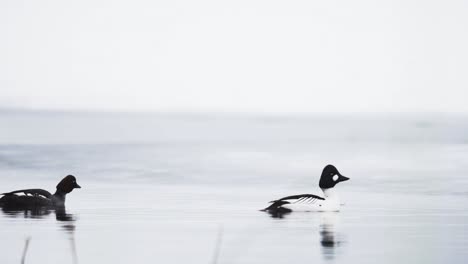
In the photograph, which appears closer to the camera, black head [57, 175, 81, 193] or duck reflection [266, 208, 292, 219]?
duck reflection [266, 208, 292, 219]

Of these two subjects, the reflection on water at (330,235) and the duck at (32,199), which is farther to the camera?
the duck at (32,199)

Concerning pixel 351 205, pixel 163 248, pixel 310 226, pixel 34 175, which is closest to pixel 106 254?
pixel 163 248

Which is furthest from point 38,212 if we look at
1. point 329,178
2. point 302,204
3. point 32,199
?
point 329,178

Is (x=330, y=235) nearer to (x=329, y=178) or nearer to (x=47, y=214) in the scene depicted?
(x=47, y=214)

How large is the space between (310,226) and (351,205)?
3.09 metres

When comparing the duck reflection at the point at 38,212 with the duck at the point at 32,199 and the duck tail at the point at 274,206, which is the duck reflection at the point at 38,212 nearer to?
the duck at the point at 32,199

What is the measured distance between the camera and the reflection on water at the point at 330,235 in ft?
37.7

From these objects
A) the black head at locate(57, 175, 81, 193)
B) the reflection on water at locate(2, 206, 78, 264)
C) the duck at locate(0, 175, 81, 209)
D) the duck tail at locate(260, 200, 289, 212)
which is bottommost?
the reflection on water at locate(2, 206, 78, 264)

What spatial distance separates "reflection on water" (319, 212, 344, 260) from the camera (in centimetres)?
1148

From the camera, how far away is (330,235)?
12875mm

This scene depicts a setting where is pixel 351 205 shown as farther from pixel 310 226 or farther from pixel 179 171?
pixel 179 171

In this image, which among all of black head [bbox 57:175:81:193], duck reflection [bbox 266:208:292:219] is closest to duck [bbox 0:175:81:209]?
black head [bbox 57:175:81:193]

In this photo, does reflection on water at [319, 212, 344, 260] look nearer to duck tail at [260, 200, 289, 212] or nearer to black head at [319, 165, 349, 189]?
duck tail at [260, 200, 289, 212]

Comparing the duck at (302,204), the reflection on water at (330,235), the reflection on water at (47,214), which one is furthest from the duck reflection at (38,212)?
the reflection on water at (330,235)
